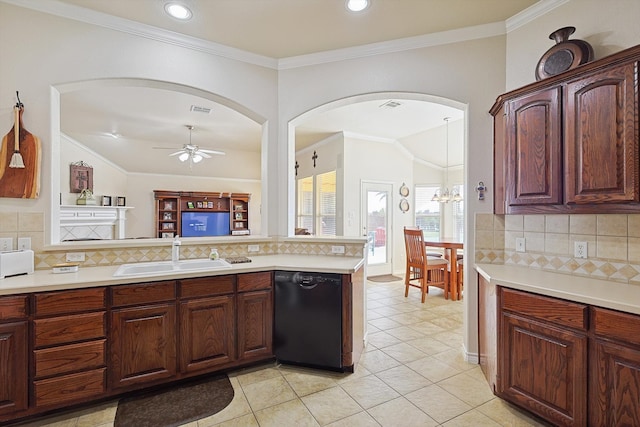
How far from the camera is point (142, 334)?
7.00ft

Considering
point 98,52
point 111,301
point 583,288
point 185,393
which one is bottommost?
point 185,393

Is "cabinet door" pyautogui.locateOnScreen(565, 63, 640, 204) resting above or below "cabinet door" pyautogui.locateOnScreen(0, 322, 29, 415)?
above

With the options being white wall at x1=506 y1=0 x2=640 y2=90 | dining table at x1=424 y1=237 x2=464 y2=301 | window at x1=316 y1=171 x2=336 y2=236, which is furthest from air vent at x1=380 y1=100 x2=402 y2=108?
window at x1=316 y1=171 x2=336 y2=236

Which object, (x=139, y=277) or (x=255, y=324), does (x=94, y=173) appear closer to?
(x=139, y=277)

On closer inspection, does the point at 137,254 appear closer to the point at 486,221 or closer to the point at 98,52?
the point at 98,52

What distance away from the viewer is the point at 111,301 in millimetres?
2043

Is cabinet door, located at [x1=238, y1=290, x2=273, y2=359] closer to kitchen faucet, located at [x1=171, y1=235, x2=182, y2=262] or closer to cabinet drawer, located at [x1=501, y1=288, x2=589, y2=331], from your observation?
kitchen faucet, located at [x1=171, y1=235, x2=182, y2=262]

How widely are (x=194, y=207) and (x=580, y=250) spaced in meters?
7.43

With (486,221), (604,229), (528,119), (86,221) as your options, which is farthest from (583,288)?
(86,221)

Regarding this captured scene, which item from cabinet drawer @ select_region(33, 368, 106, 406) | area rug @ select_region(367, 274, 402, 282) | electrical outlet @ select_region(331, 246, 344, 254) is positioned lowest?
area rug @ select_region(367, 274, 402, 282)

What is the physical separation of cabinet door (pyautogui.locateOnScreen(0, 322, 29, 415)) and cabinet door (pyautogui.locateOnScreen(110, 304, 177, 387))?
1.44ft

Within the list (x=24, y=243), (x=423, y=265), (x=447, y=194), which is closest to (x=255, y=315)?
(x=24, y=243)

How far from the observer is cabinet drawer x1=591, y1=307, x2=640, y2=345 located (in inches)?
56.8

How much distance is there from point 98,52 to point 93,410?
2658mm
